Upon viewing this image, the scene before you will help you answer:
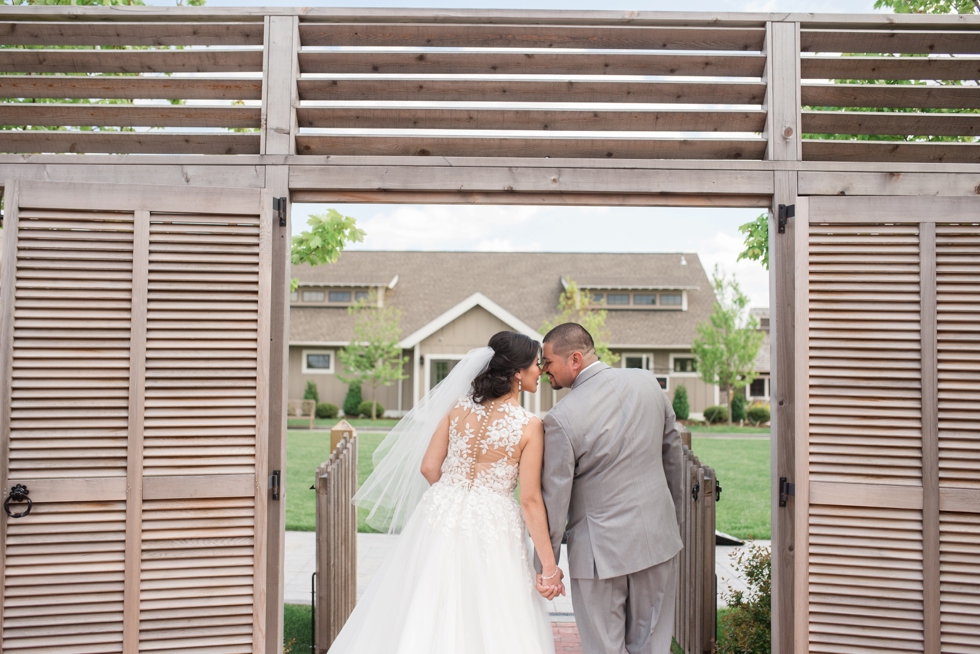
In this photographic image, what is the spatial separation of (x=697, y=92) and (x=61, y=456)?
13.4 ft

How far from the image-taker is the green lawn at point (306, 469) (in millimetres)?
8891

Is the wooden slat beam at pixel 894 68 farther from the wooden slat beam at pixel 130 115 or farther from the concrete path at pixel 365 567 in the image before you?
the concrete path at pixel 365 567

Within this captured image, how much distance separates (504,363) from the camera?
3.70 meters

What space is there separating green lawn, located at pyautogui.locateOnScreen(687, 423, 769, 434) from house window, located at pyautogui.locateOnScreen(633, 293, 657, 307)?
6382mm

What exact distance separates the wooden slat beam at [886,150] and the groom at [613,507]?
1.86 metres

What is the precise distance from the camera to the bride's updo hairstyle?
3.69m

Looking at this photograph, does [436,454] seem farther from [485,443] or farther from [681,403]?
[681,403]

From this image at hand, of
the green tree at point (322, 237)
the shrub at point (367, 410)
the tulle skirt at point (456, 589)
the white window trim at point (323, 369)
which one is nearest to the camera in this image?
the tulle skirt at point (456, 589)

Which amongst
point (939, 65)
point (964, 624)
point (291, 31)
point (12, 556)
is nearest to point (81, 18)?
point (291, 31)

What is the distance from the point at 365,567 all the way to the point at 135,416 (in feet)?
13.7

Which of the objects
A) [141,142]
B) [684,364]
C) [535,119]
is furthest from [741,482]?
[684,364]

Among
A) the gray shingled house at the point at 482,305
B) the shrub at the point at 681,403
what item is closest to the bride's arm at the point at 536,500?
the gray shingled house at the point at 482,305

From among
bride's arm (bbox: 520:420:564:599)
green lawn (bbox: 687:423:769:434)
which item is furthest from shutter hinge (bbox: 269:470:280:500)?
green lawn (bbox: 687:423:769:434)

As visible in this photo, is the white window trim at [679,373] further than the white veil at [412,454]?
Yes
